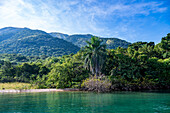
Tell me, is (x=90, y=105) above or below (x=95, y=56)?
below

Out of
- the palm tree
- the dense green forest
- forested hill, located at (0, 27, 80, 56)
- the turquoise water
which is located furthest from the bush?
forested hill, located at (0, 27, 80, 56)

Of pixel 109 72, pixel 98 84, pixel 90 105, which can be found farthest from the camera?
pixel 109 72

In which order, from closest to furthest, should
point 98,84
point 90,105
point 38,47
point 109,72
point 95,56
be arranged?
point 90,105 → point 98,84 → point 95,56 → point 109,72 → point 38,47

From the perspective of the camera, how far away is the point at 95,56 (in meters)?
38.1

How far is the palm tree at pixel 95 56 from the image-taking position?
125 ft

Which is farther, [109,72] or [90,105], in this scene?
[109,72]

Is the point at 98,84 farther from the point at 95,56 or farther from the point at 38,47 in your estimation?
the point at 38,47

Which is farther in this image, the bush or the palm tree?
the palm tree

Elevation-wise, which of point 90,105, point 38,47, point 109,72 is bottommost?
point 90,105

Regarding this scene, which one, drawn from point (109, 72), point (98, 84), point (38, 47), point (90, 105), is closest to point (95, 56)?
point (109, 72)

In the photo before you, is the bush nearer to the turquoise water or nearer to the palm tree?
the palm tree

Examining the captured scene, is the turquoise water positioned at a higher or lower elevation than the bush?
lower

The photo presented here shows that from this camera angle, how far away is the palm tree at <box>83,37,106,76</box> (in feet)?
125

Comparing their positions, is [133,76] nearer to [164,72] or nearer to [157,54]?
[164,72]
